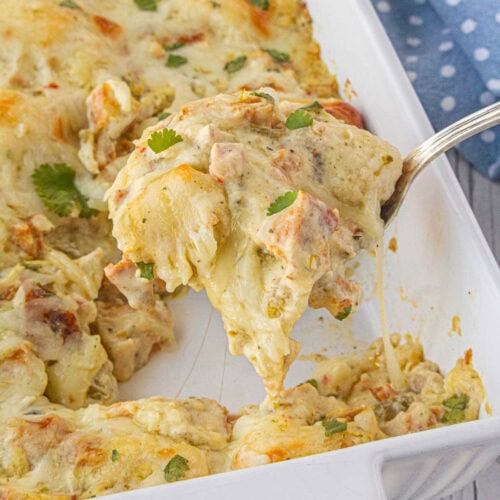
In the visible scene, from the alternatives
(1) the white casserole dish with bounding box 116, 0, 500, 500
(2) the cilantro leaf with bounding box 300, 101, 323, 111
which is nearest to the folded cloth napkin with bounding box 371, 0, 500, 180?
(1) the white casserole dish with bounding box 116, 0, 500, 500

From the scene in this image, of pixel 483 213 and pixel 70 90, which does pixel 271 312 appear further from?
pixel 483 213

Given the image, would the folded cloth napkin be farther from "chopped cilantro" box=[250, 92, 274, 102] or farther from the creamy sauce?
"chopped cilantro" box=[250, 92, 274, 102]

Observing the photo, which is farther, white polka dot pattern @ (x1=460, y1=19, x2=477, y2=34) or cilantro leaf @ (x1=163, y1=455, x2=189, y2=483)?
white polka dot pattern @ (x1=460, y1=19, x2=477, y2=34)

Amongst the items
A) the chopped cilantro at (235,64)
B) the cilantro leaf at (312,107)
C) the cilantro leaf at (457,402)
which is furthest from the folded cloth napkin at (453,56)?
the cilantro leaf at (457,402)

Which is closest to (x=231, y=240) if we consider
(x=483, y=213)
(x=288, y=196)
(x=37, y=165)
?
(x=288, y=196)

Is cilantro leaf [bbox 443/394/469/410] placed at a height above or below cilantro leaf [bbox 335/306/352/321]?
below

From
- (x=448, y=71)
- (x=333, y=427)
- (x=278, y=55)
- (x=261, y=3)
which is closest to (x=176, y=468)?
(x=333, y=427)

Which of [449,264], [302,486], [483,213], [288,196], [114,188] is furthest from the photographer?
[483,213]

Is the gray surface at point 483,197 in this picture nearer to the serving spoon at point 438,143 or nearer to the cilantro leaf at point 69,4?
the serving spoon at point 438,143

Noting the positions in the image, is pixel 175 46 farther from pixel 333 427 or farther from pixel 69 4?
pixel 333 427
